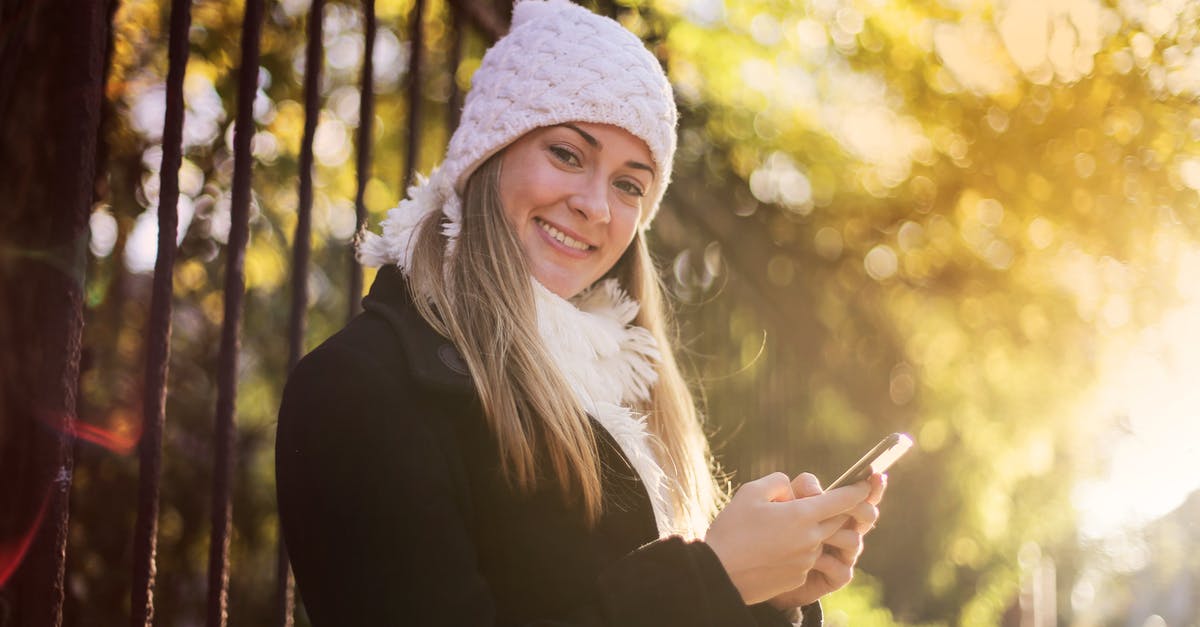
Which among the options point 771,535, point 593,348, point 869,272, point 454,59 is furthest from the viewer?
point 869,272

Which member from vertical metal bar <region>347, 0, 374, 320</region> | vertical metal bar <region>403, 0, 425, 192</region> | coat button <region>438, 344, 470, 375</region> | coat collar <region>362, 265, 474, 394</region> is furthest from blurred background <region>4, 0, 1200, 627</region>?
coat button <region>438, 344, 470, 375</region>

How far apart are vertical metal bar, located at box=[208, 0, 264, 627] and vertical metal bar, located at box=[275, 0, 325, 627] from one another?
0.56 feet

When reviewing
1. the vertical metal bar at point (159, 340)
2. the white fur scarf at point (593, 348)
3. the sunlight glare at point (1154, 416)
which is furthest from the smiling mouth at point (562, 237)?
the sunlight glare at point (1154, 416)

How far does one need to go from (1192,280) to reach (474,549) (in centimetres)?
282

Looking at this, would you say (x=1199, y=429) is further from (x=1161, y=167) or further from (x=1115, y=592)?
(x=1115, y=592)

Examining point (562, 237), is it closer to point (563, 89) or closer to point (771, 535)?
point (563, 89)

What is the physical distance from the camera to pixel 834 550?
1760 millimetres

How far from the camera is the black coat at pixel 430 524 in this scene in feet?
4.56

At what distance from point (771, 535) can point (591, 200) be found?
2.46ft

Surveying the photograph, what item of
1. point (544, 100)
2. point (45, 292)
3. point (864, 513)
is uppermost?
point (544, 100)

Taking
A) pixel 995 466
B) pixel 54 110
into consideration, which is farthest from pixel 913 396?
pixel 54 110

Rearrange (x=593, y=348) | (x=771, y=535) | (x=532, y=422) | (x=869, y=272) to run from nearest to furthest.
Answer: (x=771, y=535)
(x=532, y=422)
(x=593, y=348)
(x=869, y=272)

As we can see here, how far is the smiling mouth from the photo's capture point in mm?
1948

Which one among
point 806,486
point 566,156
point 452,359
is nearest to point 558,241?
point 566,156
